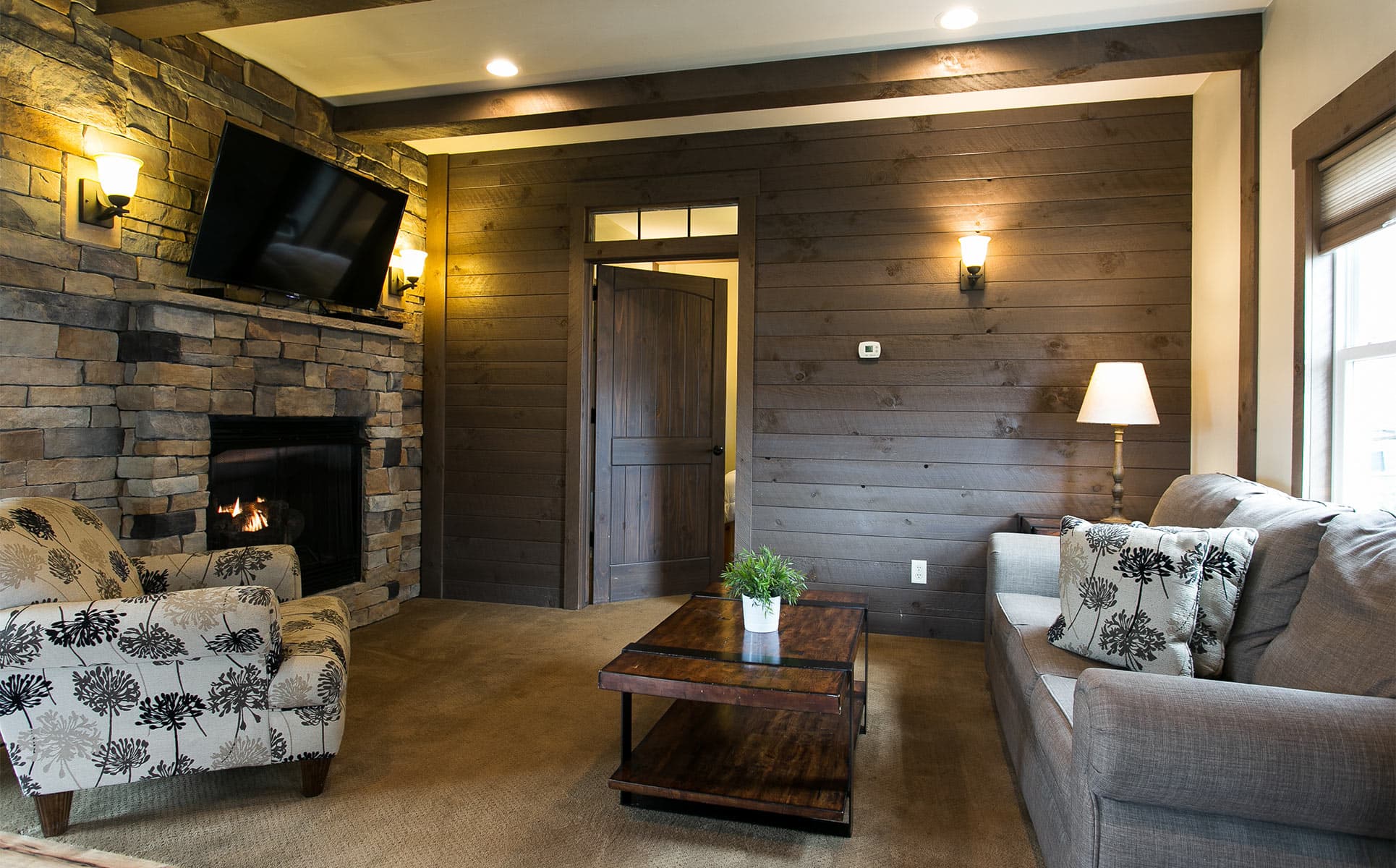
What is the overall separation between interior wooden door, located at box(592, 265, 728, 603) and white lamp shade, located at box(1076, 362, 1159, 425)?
2273 millimetres

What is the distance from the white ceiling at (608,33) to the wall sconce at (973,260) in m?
0.91

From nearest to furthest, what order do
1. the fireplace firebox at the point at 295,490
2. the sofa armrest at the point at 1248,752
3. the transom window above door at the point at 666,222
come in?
the sofa armrest at the point at 1248,752 → the fireplace firebox at the point at 295,490 → the transom window above door at the point at 666,222

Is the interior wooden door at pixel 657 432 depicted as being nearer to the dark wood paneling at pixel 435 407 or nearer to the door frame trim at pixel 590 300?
the door frame trim at pixel 590 300

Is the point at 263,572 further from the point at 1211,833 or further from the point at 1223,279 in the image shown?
the point at 1223,279

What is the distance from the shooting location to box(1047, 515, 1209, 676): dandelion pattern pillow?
1.96 metres

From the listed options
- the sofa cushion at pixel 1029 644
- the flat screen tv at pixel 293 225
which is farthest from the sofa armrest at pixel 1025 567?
the flat screen tv at pixel 293 225

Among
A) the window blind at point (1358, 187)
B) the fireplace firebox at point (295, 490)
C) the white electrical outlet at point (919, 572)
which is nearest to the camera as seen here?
the window blind at point (1358, 187)

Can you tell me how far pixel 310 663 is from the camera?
7.13 ft

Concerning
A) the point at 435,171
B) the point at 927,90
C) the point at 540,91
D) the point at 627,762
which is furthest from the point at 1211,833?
the point at 435,171

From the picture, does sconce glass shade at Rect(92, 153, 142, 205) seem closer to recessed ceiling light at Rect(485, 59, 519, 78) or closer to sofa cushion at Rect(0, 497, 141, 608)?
sofa cushion at Rect(0, 497, 141, 608)

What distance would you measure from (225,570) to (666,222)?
9.37 ft

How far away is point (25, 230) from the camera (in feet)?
8.68

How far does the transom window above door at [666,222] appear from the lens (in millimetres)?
4340

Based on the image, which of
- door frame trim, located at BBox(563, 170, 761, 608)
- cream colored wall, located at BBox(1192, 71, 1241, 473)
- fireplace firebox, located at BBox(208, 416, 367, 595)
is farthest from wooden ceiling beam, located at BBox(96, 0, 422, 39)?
cream colored wall, located at BBox(1192, 71, 1241, 473)
